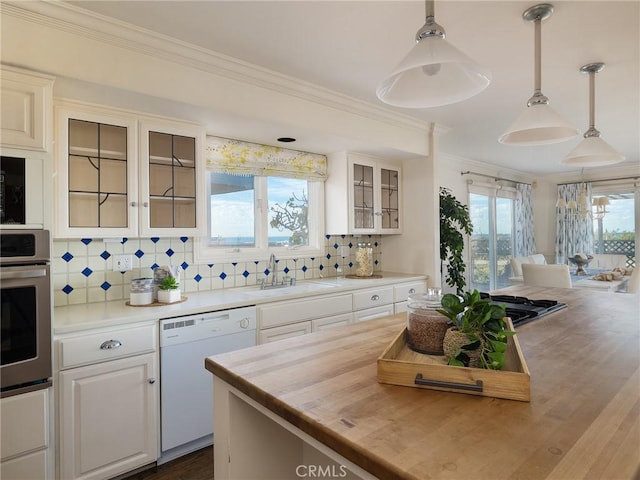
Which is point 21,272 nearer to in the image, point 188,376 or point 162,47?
point 188,376

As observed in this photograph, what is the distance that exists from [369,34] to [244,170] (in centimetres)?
147

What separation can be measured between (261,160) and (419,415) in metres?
2.66

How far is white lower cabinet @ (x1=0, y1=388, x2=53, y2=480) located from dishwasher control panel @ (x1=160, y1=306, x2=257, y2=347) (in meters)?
0.58

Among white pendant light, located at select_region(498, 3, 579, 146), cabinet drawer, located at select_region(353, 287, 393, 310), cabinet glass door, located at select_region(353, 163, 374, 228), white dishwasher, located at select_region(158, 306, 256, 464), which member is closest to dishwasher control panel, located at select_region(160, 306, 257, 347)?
white dishwasher, located at select_region(158, 306, 256, 464)

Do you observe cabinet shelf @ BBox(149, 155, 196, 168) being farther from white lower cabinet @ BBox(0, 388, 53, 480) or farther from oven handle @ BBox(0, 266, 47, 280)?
white lower cabinet @ BBox(0, 388, 53, 480)

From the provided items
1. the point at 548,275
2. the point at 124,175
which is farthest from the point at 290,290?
the point at 548,275

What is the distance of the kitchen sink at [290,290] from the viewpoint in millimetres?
2672

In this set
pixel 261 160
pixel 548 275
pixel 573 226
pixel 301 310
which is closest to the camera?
pixel 301 310

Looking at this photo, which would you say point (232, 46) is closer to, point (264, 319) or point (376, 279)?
point (264, 319)

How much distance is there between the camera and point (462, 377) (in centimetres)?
92

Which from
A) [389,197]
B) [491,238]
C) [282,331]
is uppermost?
[389,197]

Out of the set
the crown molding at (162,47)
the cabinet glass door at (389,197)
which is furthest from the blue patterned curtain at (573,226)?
the crown molding at (162,47)

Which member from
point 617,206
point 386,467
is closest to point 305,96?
point 386,467

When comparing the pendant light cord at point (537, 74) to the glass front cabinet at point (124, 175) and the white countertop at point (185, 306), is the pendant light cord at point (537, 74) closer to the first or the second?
the white countertop at point (185, 306)
